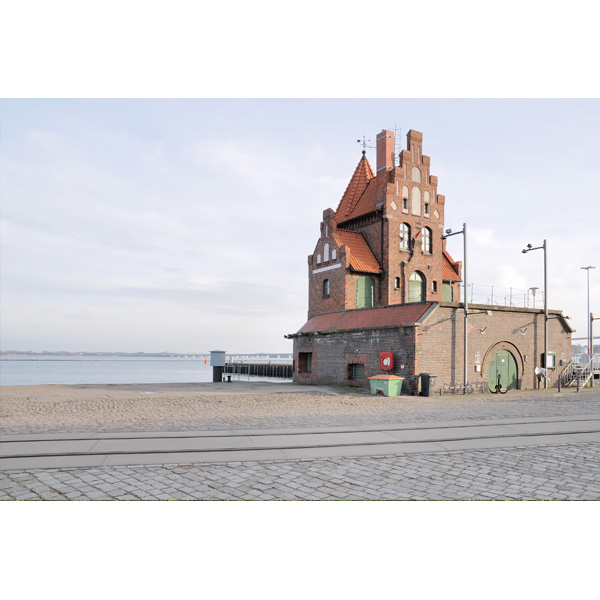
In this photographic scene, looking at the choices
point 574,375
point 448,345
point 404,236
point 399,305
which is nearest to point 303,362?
point 399,305

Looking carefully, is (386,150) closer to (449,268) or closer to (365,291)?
(449,268)

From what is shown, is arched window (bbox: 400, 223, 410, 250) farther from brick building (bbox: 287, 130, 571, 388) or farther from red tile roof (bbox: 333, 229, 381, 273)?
red tile roof (bbox: 333, 229, 381, 273)

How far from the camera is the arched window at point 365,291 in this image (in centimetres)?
3375

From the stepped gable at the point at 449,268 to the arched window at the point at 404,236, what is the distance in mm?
6100

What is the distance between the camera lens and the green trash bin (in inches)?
880

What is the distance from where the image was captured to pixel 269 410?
53.3 ft

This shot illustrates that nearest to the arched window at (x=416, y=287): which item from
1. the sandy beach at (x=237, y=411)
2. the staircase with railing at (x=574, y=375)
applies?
the staircase with railing at (x=574, y=375)

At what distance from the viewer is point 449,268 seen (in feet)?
135

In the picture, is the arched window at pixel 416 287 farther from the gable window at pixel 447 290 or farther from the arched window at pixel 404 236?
the gable window at pixel 447 290

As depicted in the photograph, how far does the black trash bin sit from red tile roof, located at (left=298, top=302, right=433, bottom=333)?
251cm

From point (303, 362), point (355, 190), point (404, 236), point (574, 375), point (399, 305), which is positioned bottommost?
point (574, 375)

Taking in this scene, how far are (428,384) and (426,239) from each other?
1617 cm

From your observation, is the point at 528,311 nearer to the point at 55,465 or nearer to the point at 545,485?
the point at 545,485

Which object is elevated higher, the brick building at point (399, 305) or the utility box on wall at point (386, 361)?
the brick building at point (399, 305)
